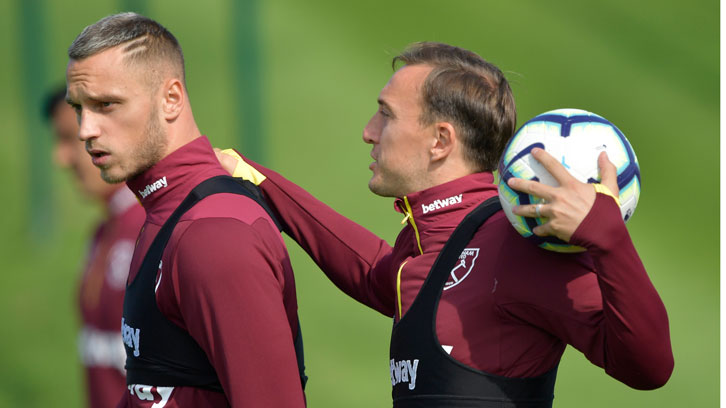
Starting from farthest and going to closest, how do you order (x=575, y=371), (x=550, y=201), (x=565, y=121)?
(x=575, y=371) → (x=565, y=121) → (x=550, y=201)

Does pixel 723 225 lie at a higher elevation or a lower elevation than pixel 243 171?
lower

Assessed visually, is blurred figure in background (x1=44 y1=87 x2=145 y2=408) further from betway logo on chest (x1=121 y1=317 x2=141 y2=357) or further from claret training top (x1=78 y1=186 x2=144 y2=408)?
betway logo on chest (x1=121 y1=317 x2=141 y2=357)

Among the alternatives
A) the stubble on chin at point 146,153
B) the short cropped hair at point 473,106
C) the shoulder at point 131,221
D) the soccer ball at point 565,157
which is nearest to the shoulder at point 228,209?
the stubble on chin at point 146,153

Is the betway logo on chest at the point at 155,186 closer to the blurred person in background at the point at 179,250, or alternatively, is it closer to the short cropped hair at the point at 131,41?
the blurred person in background at the point at 179,250

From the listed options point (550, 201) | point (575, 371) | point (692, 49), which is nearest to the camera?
point (550, 201)

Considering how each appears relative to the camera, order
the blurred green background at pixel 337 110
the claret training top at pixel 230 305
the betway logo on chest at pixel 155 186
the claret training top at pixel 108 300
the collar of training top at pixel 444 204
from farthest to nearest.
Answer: the blurred green background at pixel 337 110
the claret training top at pixel 108 300
the betway logo on chest at pixel 155 186
the collar of training top at pixel 444 204
the claret training top at pixel 230 305

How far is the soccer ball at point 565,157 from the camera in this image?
1.93 m

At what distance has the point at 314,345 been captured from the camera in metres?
5.30

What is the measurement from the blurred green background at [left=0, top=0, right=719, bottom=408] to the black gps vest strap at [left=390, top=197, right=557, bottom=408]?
9.80ft

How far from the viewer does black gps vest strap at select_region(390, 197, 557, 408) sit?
83.8 inches

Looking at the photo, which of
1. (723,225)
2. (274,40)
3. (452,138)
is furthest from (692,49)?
(452,138)

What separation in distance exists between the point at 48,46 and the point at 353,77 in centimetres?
182

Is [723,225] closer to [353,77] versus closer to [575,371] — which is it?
[575,371]

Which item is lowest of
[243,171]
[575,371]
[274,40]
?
[575,371]
